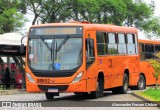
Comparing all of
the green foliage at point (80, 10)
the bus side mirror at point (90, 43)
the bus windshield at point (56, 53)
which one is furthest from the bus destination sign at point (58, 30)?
the green foliage at point (80, 10)

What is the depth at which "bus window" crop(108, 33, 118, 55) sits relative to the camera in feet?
84.3

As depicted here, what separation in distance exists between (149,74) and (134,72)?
6.65 m

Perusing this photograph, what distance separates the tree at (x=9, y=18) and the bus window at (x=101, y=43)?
33491mm

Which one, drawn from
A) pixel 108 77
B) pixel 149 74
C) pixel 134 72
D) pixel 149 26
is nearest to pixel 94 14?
pixel 149 26

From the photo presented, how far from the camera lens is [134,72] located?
98.4 ft

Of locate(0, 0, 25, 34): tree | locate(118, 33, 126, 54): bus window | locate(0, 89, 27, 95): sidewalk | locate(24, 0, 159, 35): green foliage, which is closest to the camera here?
locate(118, 33, 126, 54): bus window

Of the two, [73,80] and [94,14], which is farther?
[94,14]

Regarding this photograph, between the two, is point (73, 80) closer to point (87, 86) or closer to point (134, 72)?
point (87, 86)

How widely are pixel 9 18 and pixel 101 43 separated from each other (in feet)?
114

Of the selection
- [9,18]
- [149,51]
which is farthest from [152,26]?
[149,51]

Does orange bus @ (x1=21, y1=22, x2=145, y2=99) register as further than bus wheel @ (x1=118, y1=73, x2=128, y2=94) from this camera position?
No

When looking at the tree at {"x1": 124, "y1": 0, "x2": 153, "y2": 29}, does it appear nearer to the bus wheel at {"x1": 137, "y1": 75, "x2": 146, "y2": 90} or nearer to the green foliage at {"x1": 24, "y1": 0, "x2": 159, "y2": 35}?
the green foliage at {"x1": 24, "y1": 0, "x2": 159, "y2": 35}

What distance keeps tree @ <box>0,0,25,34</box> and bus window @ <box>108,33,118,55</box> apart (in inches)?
1263

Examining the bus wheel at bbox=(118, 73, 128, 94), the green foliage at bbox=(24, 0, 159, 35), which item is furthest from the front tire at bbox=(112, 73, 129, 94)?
the green foliage at bbox=(24, 0, 159, 35)
